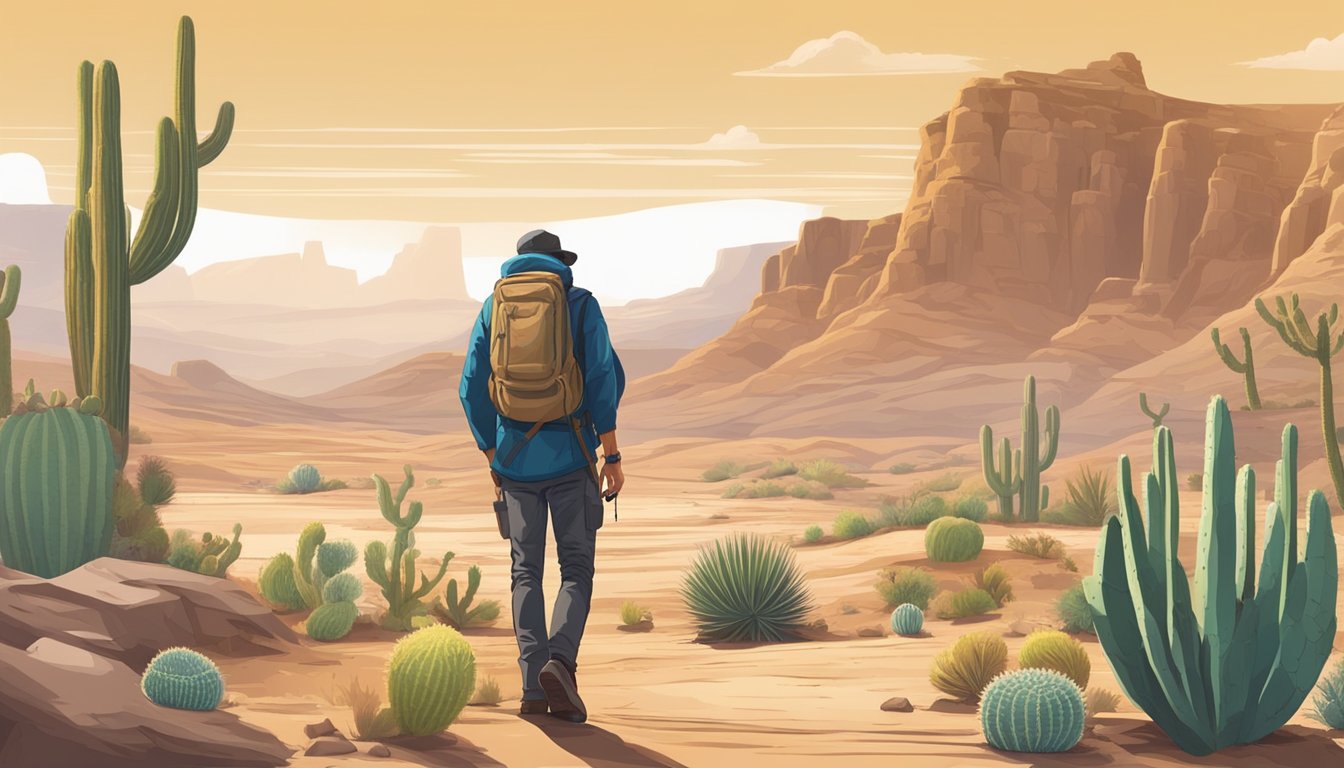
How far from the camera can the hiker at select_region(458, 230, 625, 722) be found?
6.89 meters

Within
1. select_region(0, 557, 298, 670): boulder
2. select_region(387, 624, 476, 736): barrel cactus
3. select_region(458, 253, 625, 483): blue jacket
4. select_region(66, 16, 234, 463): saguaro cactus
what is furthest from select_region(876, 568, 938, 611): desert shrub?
select_region(387, 624, 476, 736): barrel cactus

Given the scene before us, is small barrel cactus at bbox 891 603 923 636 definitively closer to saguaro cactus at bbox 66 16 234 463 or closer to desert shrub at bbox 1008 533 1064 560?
desert shrub at bbox 1008 533 1064 560

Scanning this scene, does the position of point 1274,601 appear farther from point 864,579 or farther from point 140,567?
point 864,579

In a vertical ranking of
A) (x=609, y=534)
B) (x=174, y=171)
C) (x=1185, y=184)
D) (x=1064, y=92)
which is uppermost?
(x=1064, y=92)

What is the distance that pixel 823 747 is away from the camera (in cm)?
687

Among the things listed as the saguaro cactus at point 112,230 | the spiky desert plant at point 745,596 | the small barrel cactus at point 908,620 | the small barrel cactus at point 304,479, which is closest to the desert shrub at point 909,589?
the small barrel cactus at point 908,620

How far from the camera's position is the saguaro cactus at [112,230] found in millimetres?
13047

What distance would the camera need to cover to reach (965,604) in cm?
1305

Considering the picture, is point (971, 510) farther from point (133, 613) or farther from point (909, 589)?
point (133, 613)

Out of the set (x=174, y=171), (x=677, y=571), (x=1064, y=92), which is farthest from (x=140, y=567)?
(x=1064, y=92)

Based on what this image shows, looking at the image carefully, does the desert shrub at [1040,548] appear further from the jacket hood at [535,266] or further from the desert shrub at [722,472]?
the desert shrub at [722,472]

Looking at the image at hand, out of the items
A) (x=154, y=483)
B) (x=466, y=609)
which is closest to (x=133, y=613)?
(x=466, y=609)

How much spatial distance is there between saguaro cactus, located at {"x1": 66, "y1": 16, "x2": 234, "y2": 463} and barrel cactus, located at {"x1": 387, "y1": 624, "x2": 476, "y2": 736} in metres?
7.20

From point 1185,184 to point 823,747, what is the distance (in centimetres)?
7977
